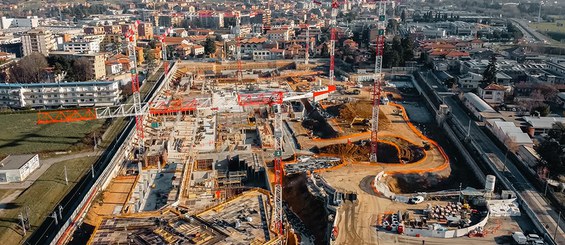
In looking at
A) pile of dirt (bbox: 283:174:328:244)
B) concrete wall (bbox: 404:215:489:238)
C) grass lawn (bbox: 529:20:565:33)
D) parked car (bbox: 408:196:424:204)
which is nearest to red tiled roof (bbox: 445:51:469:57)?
pile of dirt (bbox: 283:174:328:244)

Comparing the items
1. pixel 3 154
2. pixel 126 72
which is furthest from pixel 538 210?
pixel 126 72

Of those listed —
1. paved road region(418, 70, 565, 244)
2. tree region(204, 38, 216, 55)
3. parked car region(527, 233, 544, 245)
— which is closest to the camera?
parked car region(527, 233, 544, 245)

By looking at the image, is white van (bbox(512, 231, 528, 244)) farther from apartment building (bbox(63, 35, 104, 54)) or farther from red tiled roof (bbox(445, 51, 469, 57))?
apartment building (bbox(63, 35, 104, 54))

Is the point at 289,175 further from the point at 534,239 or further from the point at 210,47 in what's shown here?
→ the point at 210,47

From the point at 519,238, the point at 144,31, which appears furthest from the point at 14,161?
the point at 144,31

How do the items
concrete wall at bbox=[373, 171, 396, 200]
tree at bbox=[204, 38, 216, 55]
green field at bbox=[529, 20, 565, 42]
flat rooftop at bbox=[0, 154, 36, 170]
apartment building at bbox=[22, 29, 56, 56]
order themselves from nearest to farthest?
concrete wall at bbox=[373, 171, 396, 200], flat rooftop at bbox=[0, 154, 36, 170], apartment building at bbox=[22, 29, 56, 56], tree at bbox=[204, 38, 216, 55], green field at bbox=[529, 20, 565, 42]

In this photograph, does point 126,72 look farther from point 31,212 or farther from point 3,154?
point 31,212

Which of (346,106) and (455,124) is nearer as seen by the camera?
(455,124)

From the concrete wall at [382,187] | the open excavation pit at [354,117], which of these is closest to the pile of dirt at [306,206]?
the concrete wall at [382,187]
